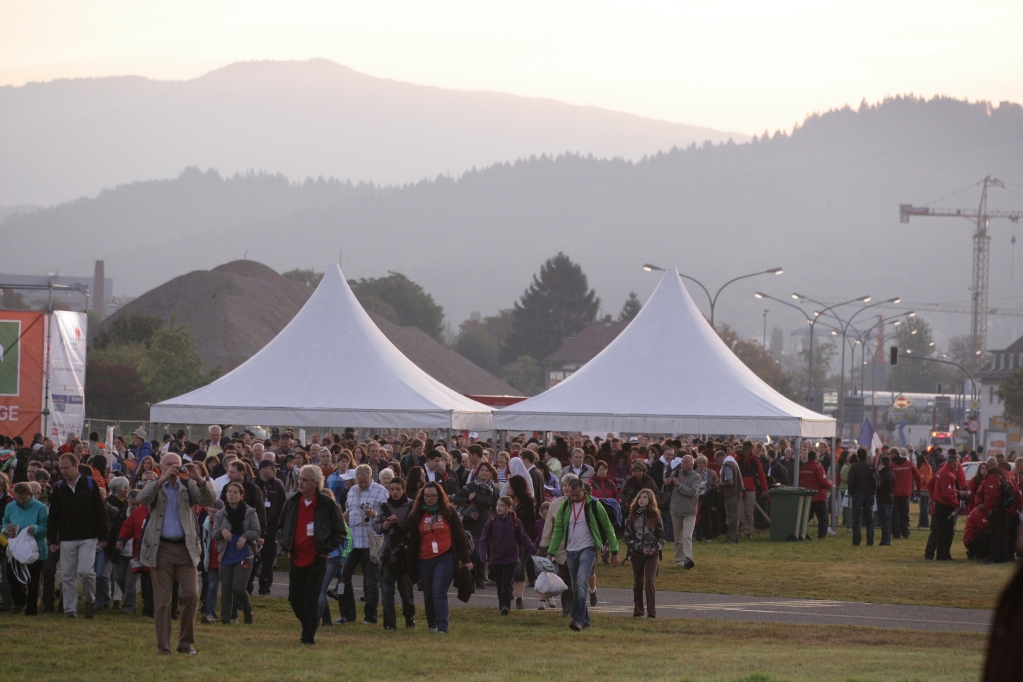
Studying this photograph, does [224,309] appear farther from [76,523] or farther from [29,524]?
[76,523]

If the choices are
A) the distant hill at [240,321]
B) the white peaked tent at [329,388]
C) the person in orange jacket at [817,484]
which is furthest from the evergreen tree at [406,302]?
the person in orange jacket at [817,484]

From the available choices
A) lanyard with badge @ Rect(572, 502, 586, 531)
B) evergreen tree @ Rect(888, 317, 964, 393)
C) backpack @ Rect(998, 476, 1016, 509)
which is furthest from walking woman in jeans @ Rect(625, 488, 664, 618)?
evergreen tree @ Rect(888, 317, 964, 393)

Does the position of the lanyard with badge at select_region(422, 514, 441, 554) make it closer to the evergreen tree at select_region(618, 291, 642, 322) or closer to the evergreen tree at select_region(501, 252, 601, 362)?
the evergreen tree at select_region(618, 291, 642, 322)

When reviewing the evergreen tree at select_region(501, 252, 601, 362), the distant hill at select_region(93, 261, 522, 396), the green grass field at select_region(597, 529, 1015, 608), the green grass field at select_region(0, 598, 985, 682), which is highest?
the evergreen tree at select_region(501, 252, 601, 362)

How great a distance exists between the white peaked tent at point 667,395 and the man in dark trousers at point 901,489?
2.00m

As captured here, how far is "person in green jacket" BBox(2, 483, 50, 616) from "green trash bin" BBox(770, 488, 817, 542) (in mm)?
15454

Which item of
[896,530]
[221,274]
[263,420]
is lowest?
[896,530]

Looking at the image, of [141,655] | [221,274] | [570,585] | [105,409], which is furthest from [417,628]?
[221,274]

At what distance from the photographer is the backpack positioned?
65.9 feet

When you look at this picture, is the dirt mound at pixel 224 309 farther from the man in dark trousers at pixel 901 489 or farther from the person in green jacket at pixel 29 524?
the person in green jacket at pixel 29 524

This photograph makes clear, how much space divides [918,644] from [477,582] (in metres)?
6.01

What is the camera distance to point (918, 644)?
40.7 ft

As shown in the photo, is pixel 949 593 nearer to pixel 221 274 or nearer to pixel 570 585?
pixel 570 585

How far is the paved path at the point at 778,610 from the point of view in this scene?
1399cm
